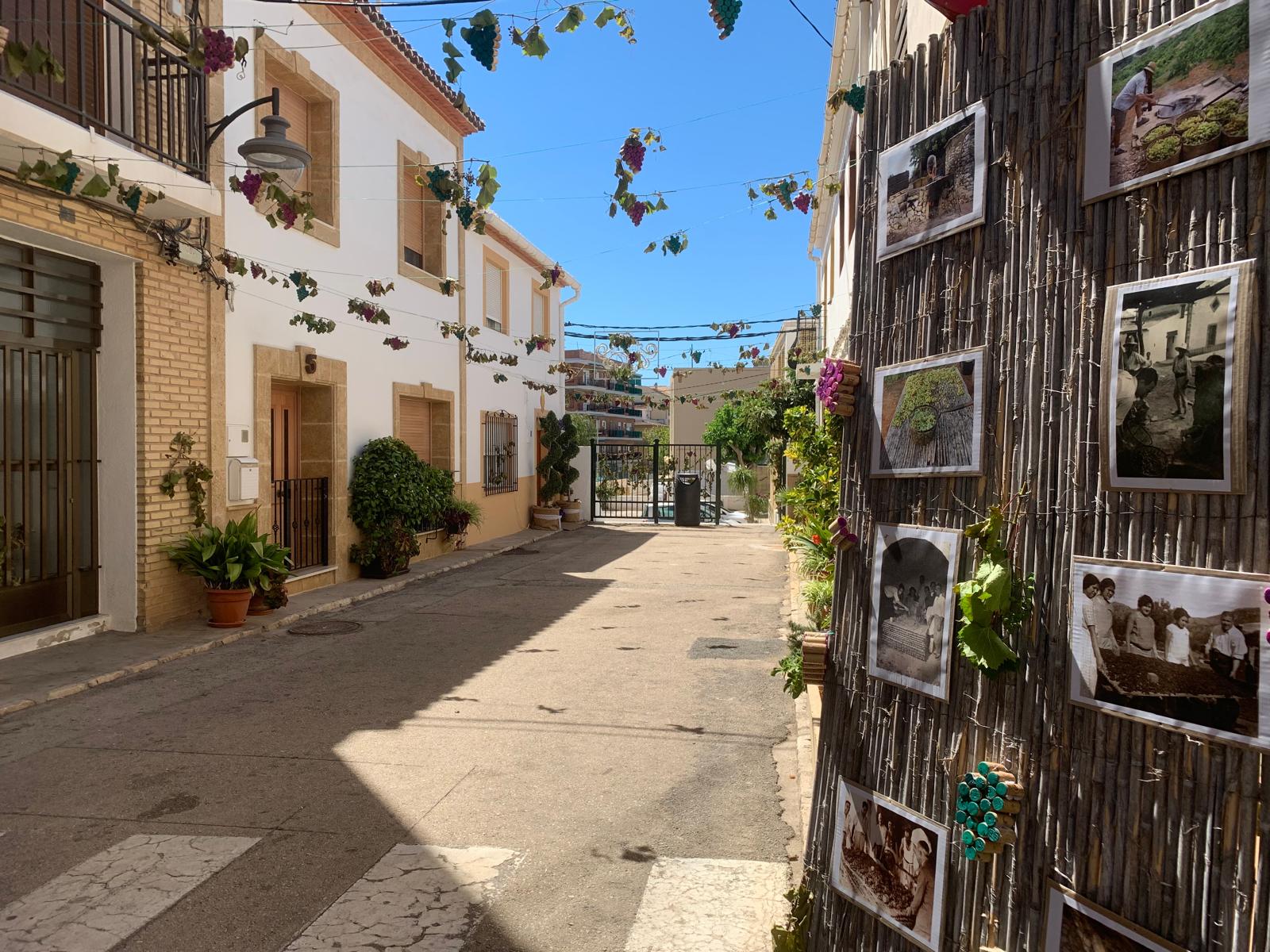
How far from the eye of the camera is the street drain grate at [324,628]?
8.41m

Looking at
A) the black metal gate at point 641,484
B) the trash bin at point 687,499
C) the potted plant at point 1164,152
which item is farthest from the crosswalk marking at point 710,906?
the trash bin at point 687,499

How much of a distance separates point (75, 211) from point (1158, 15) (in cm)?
765

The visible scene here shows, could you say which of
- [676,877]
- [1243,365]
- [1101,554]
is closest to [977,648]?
[1101,554]

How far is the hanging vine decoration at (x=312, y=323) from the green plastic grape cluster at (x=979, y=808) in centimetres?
925

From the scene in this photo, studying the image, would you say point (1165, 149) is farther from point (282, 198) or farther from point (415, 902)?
point (282, 198)

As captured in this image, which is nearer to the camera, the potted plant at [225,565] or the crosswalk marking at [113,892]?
the crosswalk marking at [113,892]

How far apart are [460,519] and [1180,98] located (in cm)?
1342

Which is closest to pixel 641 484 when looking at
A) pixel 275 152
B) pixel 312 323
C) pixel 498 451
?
pixel 498 451

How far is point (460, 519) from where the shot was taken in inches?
569

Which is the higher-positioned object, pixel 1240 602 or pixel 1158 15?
pixel 1158 15

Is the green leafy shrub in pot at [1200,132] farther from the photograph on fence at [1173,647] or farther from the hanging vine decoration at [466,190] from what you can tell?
the hanging vine decoration at [466,190]

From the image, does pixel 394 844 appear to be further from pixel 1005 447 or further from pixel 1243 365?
pixel 1243 365

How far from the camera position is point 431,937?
118 inches

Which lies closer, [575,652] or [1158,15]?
[1158,15]
